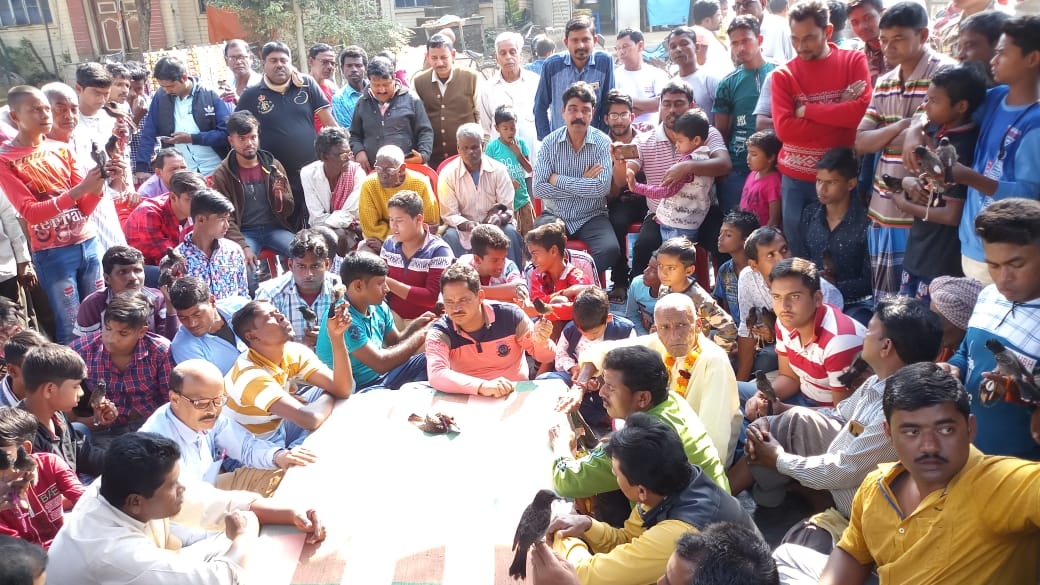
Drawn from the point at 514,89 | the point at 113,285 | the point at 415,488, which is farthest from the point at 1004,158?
the point at 514,89

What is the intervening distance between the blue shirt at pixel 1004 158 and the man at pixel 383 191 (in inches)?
126

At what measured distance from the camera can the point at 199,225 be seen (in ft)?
15.5

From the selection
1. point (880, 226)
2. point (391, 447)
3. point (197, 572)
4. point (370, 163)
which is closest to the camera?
point (197, 572)

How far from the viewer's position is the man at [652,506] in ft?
7.61

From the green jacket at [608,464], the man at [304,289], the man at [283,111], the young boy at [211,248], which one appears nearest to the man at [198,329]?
the man at [304,289]

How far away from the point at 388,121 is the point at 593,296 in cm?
298

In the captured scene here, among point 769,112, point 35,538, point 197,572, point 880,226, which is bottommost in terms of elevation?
point 35,538

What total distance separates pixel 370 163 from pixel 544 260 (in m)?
2.30

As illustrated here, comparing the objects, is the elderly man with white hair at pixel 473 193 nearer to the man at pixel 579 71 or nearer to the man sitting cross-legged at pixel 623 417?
the man at pixel 579 71

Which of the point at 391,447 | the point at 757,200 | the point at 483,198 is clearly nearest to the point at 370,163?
the point at 483,198

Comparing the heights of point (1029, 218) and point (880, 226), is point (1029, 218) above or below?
above

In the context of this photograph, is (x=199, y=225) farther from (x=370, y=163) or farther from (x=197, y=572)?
(x=197, y=572)

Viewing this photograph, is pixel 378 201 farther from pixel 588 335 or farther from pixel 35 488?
pixel 35 488

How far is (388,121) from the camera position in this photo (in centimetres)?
630
